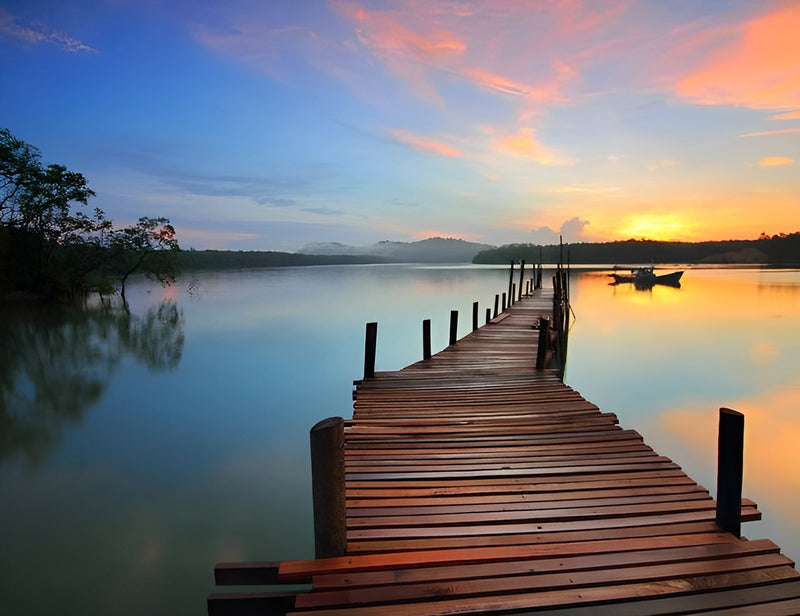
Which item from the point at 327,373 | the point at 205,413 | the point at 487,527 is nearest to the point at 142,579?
the point at 487,527

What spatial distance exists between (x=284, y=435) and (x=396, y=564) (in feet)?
23.8

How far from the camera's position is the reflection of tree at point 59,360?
965 cm

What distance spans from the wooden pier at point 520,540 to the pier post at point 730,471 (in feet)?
0.14

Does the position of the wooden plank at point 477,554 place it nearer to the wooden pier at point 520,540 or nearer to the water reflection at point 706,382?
the wooden pier at point 520,540

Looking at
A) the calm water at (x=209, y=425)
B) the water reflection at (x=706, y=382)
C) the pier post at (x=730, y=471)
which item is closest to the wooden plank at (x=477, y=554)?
the pier post at (x=730, y=471)

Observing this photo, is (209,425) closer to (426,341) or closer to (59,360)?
(426,341)

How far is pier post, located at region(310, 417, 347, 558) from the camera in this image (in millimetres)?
2850

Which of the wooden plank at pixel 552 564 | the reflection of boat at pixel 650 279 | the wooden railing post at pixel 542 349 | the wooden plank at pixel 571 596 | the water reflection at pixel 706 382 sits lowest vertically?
the water reflection at pixel 706 382

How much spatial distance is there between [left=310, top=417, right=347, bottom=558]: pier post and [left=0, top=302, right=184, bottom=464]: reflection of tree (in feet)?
26.2

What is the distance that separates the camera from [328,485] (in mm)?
2867

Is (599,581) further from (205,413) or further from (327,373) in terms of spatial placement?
(327,373)


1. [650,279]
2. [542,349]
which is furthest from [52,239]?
[650,279]

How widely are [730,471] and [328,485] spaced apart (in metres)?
2.85

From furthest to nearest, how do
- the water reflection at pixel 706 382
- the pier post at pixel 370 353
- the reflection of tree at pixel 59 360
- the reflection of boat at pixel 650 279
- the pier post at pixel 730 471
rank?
1. the reflection of boat at pixel 650 279
2. the reflection of tree at pixel 59 360
3. the pier post at pixel 370 353
4. the water reflection at pixel 706 382
5. the pier post at pixel 730 471
